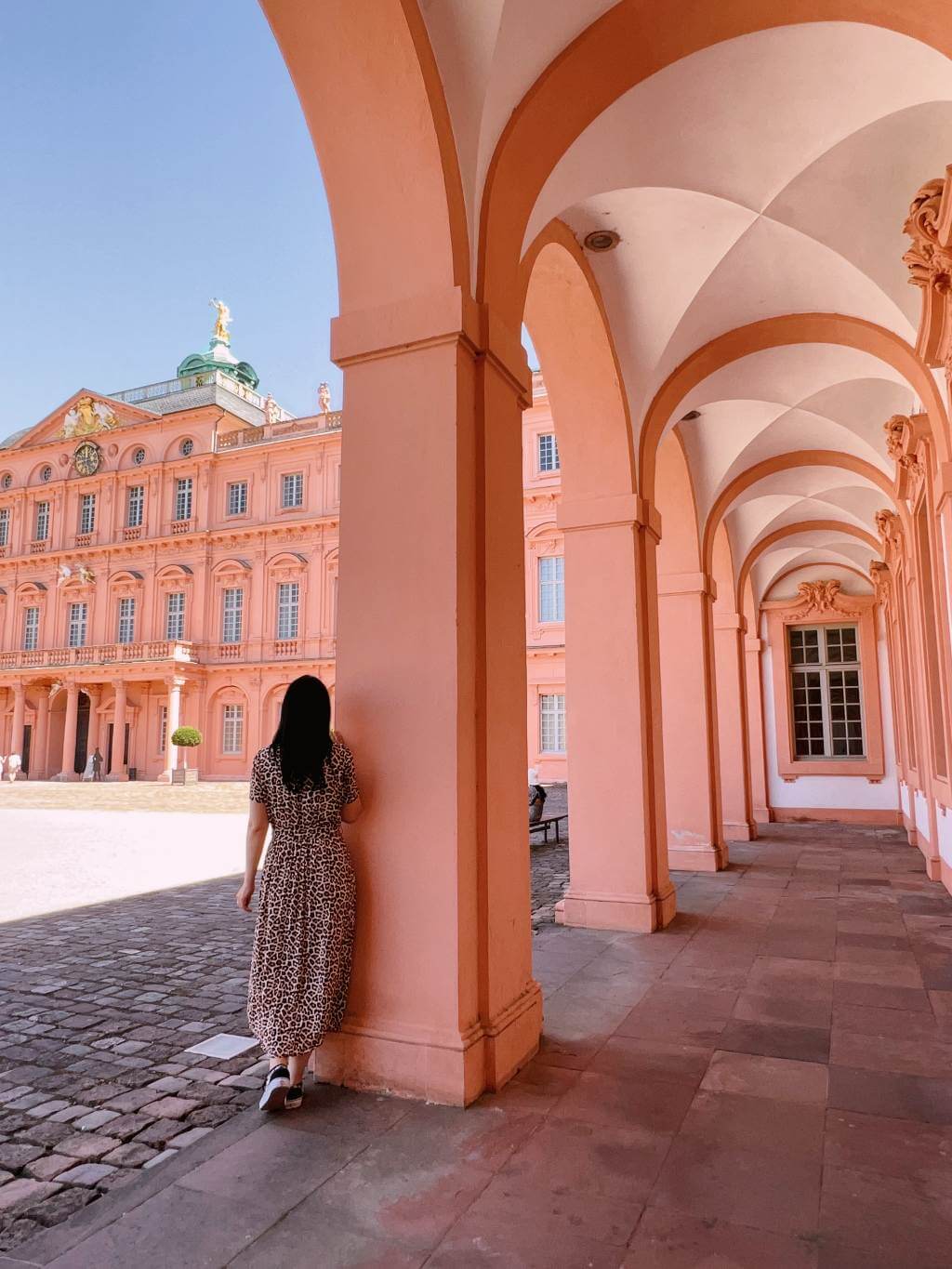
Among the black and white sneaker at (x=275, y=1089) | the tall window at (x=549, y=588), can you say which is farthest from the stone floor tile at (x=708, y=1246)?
the tall window at (x=549, y=588)

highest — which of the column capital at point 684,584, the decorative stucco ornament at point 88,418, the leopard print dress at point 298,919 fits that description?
the decorative stucco ornament at point 88,418

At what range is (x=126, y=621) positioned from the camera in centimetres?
3481

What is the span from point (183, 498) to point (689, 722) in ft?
97.6

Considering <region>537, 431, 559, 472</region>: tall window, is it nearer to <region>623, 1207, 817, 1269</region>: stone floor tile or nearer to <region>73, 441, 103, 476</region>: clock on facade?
<region>73, 441, 103, 476</region>: clock on facade

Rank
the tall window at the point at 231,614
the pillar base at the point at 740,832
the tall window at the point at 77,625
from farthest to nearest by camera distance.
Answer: the tall window at the point at 77,625, the tall window at the point at 231,614, the pillar base at the point at 740,832

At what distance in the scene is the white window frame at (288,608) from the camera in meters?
32.4

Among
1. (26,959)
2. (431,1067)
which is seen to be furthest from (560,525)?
(26,959)

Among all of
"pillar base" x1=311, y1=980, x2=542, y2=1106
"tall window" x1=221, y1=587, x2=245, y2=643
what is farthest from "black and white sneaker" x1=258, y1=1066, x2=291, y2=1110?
"tall window" x1=221, y1=587, x2=245, y2=643

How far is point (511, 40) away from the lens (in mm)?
3787

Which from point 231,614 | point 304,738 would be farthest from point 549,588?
point 304,738

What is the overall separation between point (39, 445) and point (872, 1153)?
41.5m

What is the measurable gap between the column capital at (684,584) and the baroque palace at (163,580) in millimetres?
21349

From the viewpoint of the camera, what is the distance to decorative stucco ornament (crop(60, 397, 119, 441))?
3672 cm

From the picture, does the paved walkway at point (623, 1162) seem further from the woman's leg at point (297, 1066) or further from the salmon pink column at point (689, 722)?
the salmon pink column at point (689, 722)
